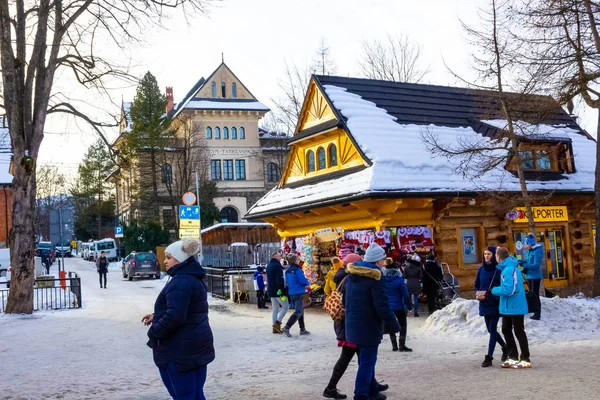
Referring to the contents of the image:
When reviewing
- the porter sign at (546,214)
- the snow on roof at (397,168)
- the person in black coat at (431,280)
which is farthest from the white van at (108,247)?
the person in black coat at (431,280)

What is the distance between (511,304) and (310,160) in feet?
51.4

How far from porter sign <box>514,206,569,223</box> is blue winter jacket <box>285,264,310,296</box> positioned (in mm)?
9904

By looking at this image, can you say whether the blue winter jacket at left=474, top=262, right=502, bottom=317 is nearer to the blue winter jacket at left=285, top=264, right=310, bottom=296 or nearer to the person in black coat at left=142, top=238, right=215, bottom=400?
the blue winter jacket at left=285, top=264, right=310, bottom=296

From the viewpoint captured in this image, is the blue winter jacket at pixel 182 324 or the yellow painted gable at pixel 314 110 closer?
the blue winter jacket at pixel 182 324

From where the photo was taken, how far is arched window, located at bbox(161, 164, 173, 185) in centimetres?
5491

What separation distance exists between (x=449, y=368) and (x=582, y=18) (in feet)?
37.3

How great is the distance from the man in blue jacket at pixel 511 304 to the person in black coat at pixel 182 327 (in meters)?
5.27

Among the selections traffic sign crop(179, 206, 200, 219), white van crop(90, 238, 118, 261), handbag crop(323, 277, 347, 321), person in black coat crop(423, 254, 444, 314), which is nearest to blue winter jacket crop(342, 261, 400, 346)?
handbag crop(323, 277, 347, 321)

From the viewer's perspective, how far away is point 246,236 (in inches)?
1731

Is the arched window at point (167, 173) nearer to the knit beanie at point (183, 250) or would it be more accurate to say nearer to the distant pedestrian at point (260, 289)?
the distant pedestrian at point (260, 289)

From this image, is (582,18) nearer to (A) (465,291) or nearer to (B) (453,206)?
(B) (453,206)

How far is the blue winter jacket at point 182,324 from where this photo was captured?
564 cm

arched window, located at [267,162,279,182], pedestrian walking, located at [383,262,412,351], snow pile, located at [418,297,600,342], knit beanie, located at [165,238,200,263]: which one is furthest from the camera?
arched window, located at [267,162,279,182]

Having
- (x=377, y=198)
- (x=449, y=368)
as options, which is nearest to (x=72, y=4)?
(x=377, y=198)
